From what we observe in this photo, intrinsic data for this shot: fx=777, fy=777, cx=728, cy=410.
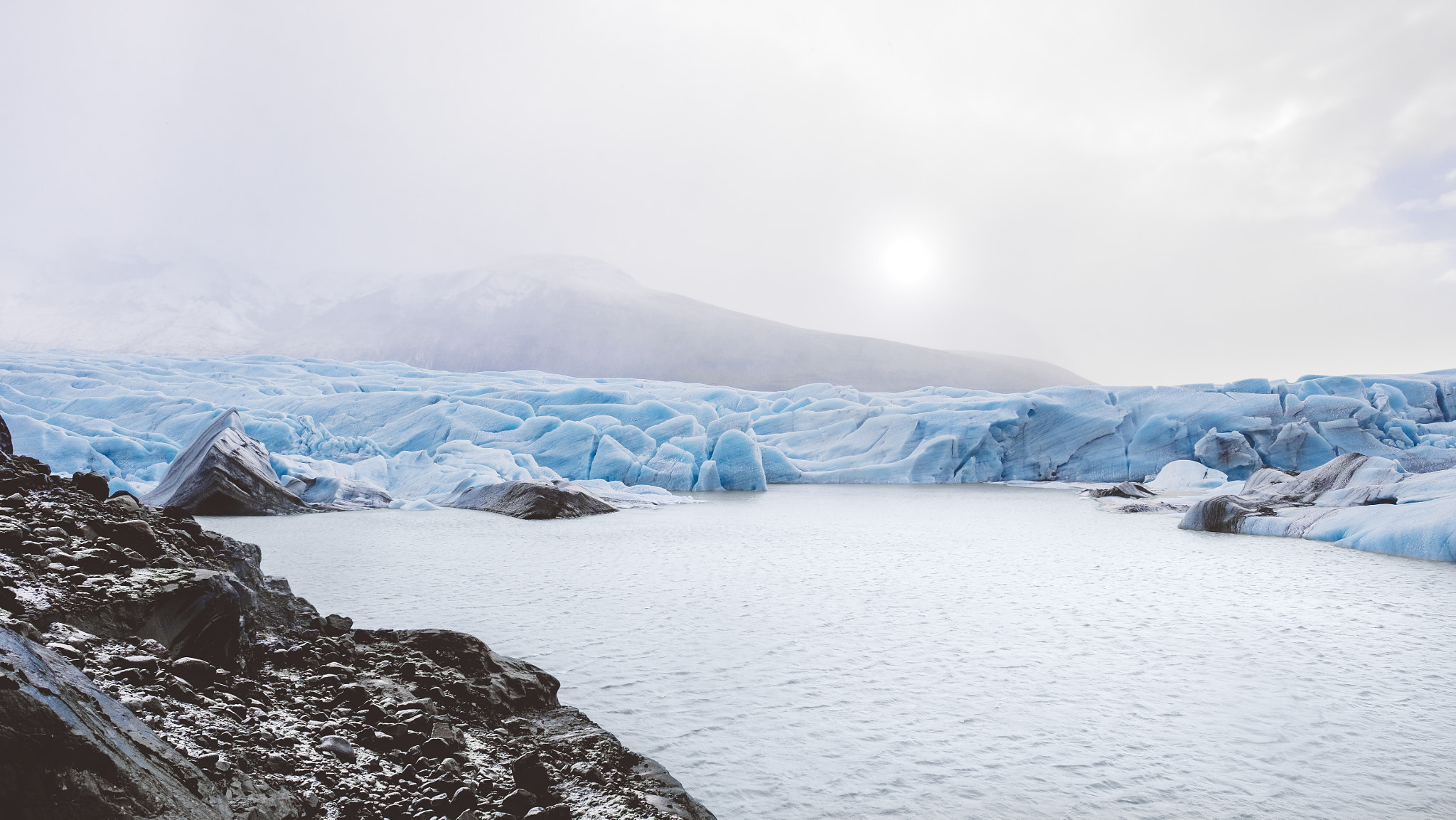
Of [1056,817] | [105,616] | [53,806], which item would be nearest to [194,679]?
[105,616]

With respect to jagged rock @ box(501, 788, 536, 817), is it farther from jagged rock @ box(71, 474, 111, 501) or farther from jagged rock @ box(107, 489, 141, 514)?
jagged rock @ box(71, 474, 111, 501)

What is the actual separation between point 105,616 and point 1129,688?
3.62m

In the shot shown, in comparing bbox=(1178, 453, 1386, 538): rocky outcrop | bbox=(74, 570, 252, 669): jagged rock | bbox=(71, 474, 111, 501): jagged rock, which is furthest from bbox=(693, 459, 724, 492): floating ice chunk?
bbox=(74, 570, 252, 669): jagged rock

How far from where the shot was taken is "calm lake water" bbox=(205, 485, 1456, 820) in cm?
238

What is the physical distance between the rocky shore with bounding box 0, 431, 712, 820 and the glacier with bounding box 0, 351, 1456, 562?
28.1ft

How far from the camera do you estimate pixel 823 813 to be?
2164 millimetres

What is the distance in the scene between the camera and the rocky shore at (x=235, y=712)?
1.17m

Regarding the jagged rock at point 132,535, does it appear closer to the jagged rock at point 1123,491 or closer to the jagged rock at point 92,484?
the jagged rock at point 92,484

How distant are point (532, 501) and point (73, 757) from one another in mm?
8934

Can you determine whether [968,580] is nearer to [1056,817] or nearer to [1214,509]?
[1056,817]

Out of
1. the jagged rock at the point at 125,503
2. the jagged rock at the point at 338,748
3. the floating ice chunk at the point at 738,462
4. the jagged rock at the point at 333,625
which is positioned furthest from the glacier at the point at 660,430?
the jagged rock at the point at 338,748

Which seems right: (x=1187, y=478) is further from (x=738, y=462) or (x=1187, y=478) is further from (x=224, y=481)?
(x=224, y=481)

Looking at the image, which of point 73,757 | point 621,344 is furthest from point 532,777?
point 621,344

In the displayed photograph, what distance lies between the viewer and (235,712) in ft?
6.10
